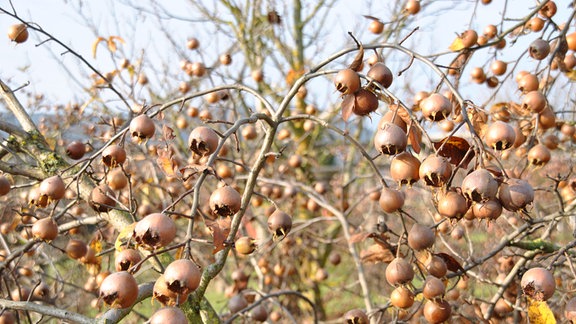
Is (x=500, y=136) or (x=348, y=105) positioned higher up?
(x=348, y=105)

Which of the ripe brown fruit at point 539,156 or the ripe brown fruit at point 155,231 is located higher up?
the ripe brown fruit at point 539,156

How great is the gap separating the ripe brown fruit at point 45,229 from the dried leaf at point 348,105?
3.16ft

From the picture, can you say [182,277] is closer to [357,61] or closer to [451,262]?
[357,61]

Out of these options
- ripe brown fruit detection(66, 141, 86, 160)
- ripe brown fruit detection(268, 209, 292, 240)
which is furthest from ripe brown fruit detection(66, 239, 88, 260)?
ripe brown fruit detection(268, 209, 292, 240)

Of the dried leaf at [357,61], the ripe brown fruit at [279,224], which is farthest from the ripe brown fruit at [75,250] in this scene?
the dried leaf at [357,61]

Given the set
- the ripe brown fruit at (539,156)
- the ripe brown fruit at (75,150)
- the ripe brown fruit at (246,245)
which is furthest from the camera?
the ripe brown fruit at (539,156)

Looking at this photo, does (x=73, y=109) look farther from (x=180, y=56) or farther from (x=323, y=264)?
(x=323, y=264)

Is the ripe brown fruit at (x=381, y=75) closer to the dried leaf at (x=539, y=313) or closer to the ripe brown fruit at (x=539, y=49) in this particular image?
the dried leaf at (x=539, y=313)

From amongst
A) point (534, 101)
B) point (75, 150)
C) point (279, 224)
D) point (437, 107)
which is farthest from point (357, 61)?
point (75, 150)

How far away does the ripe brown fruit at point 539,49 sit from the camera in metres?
2.38

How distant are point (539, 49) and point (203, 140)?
1.77 m

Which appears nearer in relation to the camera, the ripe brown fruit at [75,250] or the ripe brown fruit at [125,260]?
the ripe brown fruit at [125,260]

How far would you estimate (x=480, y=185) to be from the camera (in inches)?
44.6

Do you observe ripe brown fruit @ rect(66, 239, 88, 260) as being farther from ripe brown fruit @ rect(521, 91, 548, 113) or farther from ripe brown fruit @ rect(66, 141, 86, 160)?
ripe brown fruit @ rect(521, 91, 548, 113)
